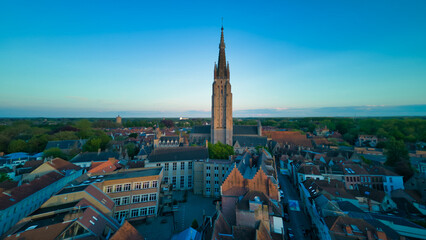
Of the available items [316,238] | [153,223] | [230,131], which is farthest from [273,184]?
[230,131]

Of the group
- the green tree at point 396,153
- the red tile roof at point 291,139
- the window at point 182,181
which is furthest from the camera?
the red tile roof at point 291,139

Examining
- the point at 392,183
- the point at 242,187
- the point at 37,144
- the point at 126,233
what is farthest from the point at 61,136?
the point at 392,183

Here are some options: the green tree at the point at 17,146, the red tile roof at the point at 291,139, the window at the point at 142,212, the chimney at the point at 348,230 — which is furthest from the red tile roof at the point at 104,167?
the red tile roof at the point at 291,139

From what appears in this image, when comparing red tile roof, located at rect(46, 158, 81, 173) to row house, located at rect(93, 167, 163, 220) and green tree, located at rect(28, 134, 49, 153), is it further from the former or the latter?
green tree, located at rect(28, 134, 49, 153)

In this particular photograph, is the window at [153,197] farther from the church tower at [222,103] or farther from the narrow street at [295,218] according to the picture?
the church tower at [222,103]

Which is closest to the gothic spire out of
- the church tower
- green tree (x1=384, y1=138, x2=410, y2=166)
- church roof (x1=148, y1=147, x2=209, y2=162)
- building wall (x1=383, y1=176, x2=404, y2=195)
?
the church tower

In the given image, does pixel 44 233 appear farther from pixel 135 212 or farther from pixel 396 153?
pixel 396 153
